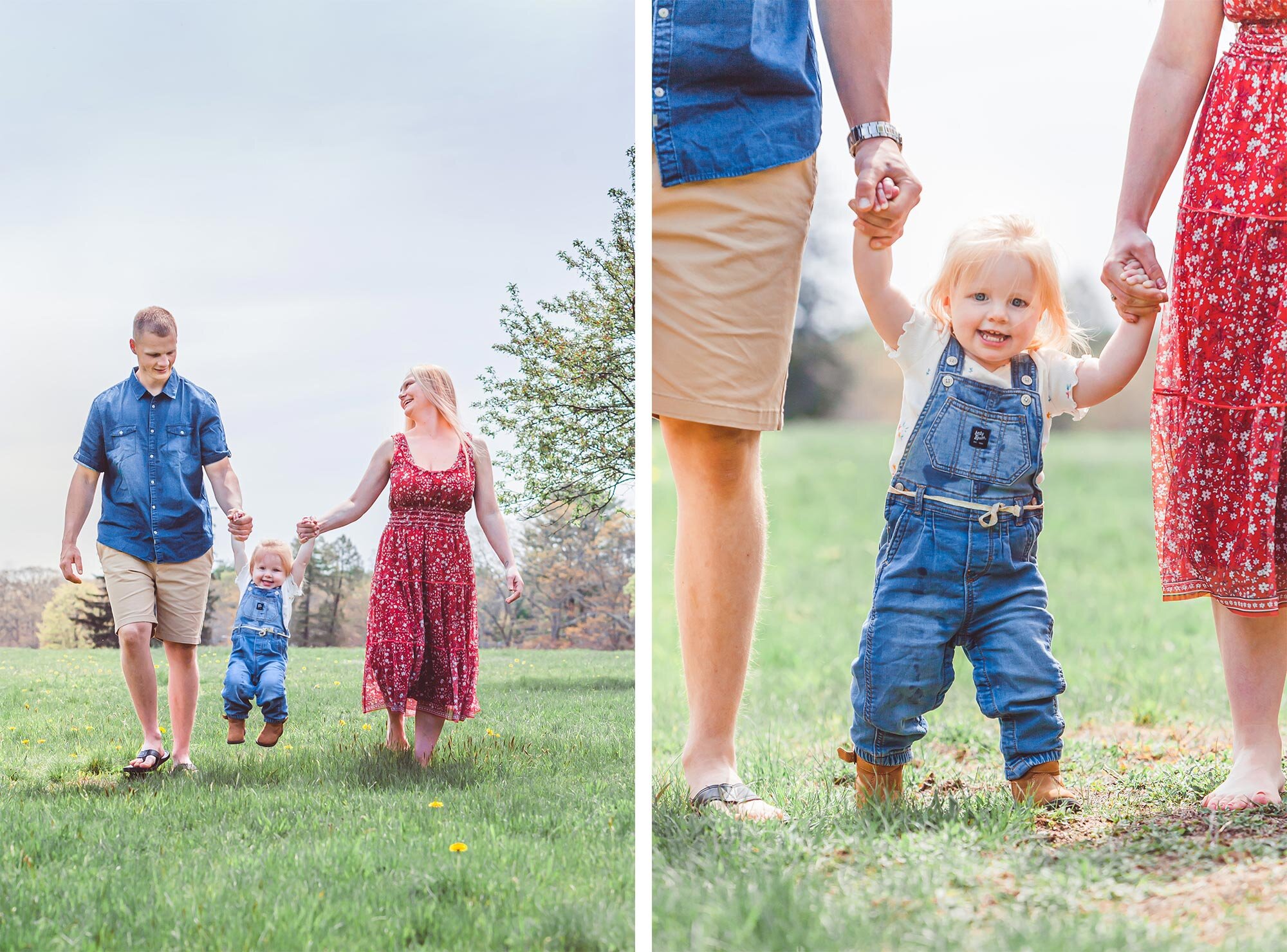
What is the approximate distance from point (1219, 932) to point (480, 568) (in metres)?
4.11

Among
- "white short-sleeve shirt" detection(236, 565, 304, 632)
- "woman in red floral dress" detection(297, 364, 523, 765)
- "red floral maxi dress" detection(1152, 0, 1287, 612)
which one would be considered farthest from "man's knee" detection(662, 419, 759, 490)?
"white short-sleeve shirt" detection(236, 565, 304, 632)

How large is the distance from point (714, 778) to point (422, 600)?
140 centimetres

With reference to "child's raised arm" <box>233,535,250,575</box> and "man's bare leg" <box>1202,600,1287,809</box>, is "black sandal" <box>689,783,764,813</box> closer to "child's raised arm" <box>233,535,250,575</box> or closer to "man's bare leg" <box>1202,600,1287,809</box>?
"man's bare leg" <box>1202,600,1287,809</box>

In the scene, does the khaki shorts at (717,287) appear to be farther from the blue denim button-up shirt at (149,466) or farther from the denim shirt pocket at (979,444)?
the blue denim button-up shirt at (149,466)

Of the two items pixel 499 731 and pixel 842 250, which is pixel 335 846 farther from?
pixel 842 250

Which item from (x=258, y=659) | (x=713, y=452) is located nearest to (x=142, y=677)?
(x=258, y=659)

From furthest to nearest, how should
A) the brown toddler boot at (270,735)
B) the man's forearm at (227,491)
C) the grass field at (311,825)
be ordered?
the brown toddler boot at (270,735)
the man's forearm at (227,491)
the grass field at (311,825)

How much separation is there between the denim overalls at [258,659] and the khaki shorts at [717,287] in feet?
5.91

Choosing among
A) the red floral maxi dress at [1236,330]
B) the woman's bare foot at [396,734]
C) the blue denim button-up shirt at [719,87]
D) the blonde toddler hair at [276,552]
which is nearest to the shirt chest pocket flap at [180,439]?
the blonde toddler hair at [276,552]

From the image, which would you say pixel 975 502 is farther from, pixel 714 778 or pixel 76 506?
pixel 76 506

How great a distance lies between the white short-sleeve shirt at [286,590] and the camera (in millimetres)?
3299

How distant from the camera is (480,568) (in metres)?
5.29

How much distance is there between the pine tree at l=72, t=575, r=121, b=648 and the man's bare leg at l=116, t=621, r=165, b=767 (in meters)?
0.62

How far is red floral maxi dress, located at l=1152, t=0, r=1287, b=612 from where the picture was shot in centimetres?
202
